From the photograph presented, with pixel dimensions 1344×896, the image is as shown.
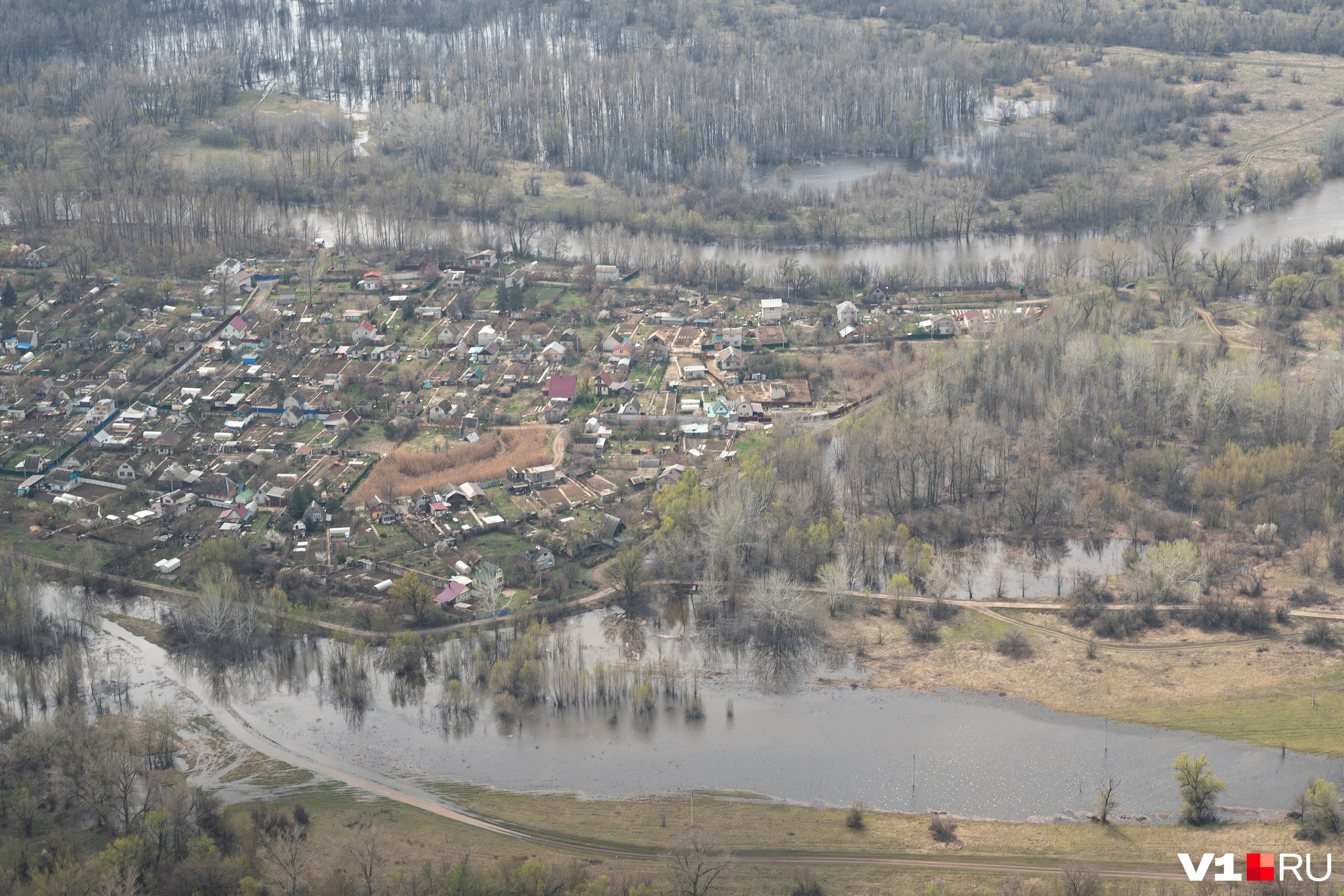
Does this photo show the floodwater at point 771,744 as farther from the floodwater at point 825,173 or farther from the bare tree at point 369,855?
the floodwater at point 825,173

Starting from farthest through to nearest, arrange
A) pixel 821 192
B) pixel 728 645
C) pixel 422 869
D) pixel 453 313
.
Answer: pixel 821 192, pixel 453 313, pixel 728 645, pixel 422 869

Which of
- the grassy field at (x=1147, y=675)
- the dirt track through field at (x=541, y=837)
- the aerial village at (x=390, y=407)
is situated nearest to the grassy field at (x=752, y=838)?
the dirt track through field at (x=541, y=837)

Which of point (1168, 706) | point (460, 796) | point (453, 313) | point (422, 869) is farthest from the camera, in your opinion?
point (453, 313)

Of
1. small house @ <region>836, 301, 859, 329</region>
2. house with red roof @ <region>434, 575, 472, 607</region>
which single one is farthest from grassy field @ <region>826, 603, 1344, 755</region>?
small house @ <region>836, 301, 859, 329</region>

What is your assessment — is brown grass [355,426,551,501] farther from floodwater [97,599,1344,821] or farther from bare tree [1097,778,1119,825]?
bare tree [1097,778,1119,825]

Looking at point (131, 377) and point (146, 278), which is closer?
point (131, 377)

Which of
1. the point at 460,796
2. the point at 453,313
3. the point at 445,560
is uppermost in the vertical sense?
the point at 453,313

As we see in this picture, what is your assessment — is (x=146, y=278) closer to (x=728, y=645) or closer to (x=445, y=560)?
(x=445, y=560)

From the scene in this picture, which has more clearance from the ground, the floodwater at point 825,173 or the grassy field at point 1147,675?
the floodwater at point 825,173

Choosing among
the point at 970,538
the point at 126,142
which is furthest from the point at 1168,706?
the point at 126,142
